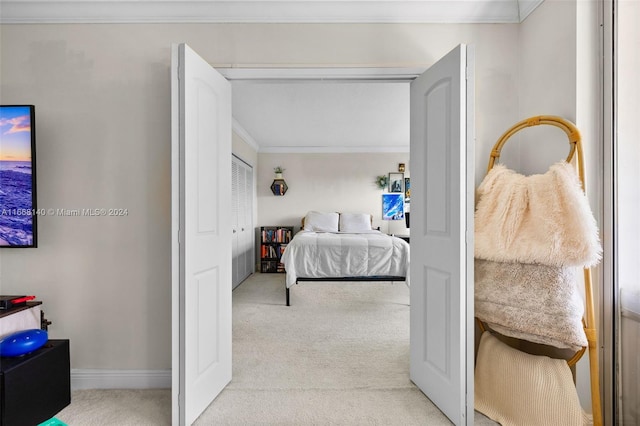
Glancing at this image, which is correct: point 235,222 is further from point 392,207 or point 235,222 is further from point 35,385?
point 35,385

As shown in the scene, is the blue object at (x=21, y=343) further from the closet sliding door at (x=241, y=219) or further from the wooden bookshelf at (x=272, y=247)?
the wooden bookshelf at (x=272, y=247)

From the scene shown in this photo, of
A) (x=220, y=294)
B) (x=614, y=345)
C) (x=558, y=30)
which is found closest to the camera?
(x=614, y=345)

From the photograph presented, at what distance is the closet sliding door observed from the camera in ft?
17.0

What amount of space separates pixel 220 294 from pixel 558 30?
2.51m

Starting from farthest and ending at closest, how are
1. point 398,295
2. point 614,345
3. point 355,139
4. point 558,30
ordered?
point 355,139, point 398,295, point 558,30, point 614,345

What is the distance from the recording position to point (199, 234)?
181 centimetres

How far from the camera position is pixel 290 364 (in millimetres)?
2518

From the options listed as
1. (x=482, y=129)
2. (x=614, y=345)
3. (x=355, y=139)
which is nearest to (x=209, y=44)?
(x=482, y=129)

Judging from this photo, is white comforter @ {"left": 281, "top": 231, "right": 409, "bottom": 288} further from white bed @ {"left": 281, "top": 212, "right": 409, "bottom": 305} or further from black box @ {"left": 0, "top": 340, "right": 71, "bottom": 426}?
black box @ {"left": 0, "top": 340, "right": 71, "bottom": 426}

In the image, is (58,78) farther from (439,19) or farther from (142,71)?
(439,19)

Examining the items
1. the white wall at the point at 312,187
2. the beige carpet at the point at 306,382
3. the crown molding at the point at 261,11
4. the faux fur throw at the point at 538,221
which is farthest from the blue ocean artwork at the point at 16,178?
the white wall at the point at 312,187

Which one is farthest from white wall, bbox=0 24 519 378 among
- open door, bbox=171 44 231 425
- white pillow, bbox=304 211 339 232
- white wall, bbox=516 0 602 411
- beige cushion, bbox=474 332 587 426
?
white pillow, bbox=304 211 339 232

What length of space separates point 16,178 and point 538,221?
308 centimetres

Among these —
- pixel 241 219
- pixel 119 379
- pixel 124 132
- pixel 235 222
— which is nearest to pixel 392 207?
pixel 241 219
